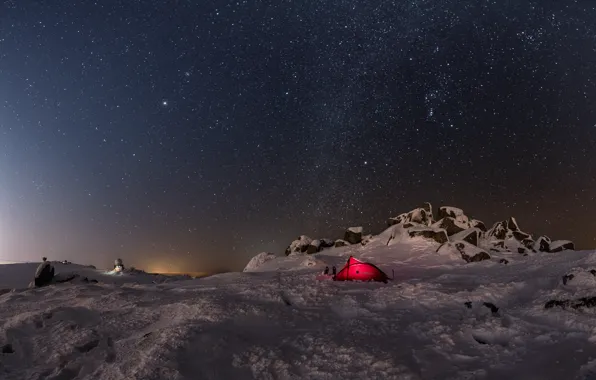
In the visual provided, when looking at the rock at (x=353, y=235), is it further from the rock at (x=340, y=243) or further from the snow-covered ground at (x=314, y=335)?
the snow-covered ground at (x=314, y=335)

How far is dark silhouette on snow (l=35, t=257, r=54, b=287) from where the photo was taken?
22.3 meters

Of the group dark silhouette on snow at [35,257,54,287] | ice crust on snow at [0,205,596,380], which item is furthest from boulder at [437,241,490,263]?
dark silhouette on snow at [35,257,54,287]

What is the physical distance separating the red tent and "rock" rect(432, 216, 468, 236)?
14.3 metres

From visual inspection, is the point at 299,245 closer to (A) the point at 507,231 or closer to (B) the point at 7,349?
(A) the point at 507,231

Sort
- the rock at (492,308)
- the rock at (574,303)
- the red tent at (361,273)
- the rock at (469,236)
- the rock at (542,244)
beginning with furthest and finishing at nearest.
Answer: the rock at (542,244)
the rock at (469,236)
the red tent at (361,273)
the rock at (492,308)
the rock at (574,303)

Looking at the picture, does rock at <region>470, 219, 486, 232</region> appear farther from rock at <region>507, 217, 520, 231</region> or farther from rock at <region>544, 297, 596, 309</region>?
rock at <region>544, 297, 596, 309</region>

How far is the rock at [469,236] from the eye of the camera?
26094 millimetres

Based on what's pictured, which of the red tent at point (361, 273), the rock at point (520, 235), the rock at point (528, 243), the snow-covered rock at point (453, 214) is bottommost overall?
the red tent at point (361, 273)

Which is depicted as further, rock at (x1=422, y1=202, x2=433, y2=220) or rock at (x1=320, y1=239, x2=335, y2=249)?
rock at (x1=320, y1=239, x2=335, y2=249)

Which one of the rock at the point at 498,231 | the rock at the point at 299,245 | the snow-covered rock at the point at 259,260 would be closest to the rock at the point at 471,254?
the rock at the point at 498,231

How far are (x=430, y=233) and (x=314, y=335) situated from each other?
2204 centimetres

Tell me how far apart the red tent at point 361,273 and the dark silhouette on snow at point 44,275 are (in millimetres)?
18257

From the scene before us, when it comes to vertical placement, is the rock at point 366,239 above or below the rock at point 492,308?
above

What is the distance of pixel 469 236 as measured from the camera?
2630 cm
